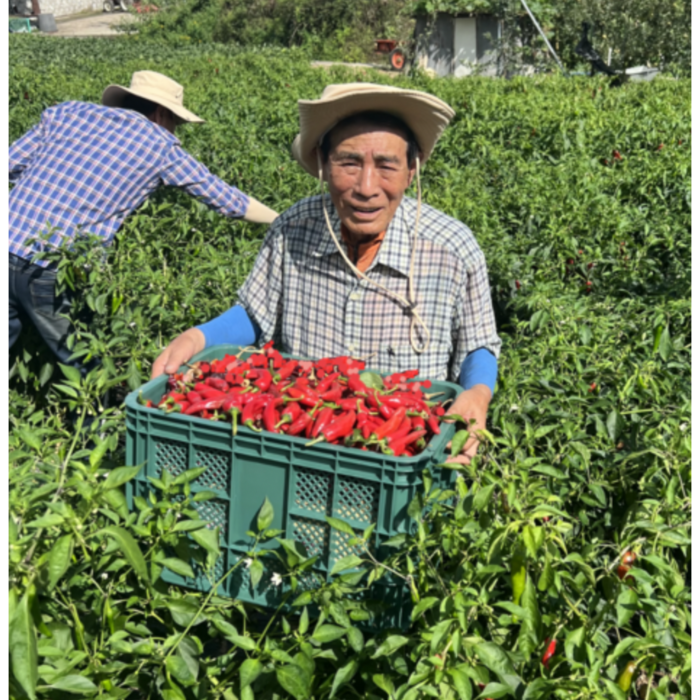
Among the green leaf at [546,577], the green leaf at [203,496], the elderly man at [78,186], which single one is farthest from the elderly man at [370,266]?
the elderly man at [78,186]

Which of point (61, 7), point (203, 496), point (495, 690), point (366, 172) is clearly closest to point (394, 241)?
point (366, 172)

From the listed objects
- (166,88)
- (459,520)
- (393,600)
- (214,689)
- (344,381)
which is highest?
(166,88)

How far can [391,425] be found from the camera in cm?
182

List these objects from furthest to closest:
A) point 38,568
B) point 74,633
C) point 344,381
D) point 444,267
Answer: point 444,267
point 344,381
point 74,633
point 38,568

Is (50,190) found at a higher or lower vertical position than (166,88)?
lower

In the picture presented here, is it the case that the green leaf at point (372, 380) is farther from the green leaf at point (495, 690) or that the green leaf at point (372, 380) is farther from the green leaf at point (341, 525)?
the green leaf at point (495, 690)

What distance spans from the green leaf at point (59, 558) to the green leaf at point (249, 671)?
367mm

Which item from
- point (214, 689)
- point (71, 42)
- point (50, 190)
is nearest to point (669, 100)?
point (50, 190)

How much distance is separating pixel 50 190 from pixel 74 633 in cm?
222

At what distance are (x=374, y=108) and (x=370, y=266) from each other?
438 mm

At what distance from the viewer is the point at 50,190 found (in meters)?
3.49

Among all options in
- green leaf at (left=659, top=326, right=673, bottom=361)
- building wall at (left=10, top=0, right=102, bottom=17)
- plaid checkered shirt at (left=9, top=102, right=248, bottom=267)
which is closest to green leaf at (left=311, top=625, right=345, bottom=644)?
green leaf at (left=659, top=326, right=673, bottom=361)

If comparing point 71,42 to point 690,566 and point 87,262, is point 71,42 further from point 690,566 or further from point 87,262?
point 690,566

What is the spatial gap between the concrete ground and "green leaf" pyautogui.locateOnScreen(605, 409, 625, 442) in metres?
36.4
